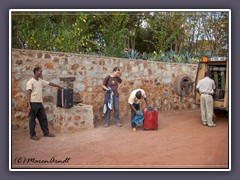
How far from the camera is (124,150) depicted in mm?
5699

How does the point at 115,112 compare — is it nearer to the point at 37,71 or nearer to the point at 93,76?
the point at 93,76

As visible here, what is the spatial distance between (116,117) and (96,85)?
33.5 inches

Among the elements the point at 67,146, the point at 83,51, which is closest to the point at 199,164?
the point at 67,146

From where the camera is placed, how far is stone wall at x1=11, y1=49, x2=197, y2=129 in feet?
19.6

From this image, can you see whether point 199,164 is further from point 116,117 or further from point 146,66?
point 146,66

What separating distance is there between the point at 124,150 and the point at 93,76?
2.32 metres

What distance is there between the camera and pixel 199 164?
5422 millimetres

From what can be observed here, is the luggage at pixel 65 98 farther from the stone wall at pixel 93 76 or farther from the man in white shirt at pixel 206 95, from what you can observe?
the man in white shirt at pixel 206 95

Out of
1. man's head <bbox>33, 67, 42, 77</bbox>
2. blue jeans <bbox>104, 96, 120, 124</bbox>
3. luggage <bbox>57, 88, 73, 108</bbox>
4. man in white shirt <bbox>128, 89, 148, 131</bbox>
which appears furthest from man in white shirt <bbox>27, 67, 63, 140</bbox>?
man in white shirt <bbox>128, 89, 148, 131</bbox>

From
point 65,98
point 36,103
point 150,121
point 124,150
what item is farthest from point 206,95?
point 36,103

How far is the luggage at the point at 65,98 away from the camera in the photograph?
A: 652 centimetres

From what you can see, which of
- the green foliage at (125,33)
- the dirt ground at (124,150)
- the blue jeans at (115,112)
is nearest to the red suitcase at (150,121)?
the dirt ground at (124,150)

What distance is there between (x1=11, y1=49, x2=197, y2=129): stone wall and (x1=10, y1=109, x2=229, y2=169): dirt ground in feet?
1.86

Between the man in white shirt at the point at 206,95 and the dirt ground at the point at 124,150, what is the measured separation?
625 millimetres
